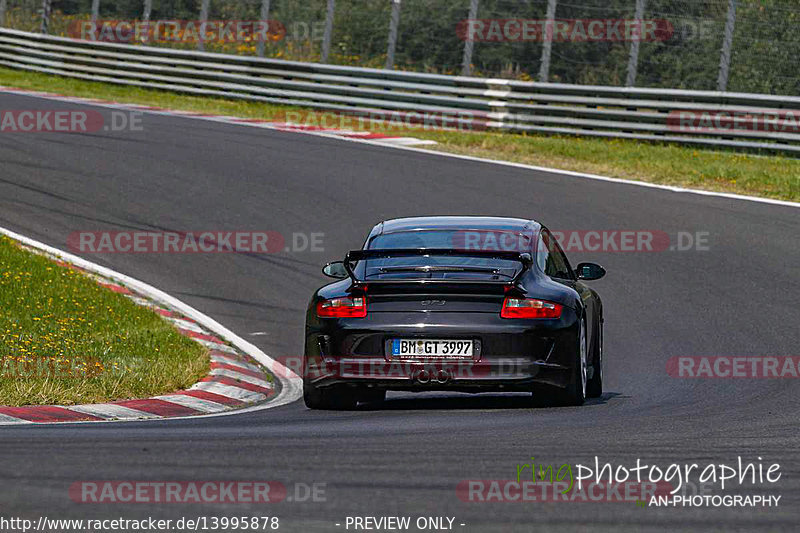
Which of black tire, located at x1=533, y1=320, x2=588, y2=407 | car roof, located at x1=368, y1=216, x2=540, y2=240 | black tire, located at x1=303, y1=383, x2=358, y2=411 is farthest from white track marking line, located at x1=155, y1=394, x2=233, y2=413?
black tire, located at x1=533, y1=320, x2=588, y2=407

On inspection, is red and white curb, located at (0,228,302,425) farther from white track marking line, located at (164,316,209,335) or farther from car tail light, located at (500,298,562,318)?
car tail light, located at (500,298,562,318)

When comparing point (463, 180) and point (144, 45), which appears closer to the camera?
point (463, 180)

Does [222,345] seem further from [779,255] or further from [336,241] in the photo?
[779,255]

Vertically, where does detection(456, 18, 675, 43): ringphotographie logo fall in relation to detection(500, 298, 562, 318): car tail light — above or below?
above

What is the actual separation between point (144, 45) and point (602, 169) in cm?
1408

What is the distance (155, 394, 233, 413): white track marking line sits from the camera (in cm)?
969

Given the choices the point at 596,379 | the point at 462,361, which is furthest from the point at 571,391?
the point at 596,379

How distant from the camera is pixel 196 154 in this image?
21312 mm

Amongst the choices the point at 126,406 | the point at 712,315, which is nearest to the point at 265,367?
the point at 126,406

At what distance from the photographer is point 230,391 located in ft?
34.2

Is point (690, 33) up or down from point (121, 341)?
up

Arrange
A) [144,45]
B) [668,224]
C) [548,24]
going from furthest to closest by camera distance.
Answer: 1. [144,45]
2. [548,24]
3. [668,224]

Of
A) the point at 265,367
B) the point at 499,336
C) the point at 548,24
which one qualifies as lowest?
the point at 265,367

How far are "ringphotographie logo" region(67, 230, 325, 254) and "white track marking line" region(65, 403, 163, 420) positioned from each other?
6747 millimetres
